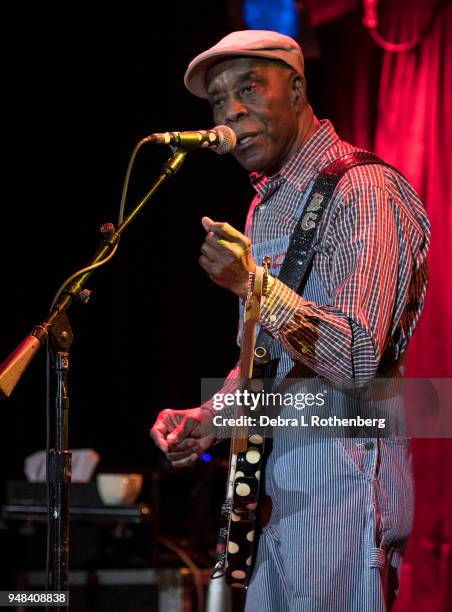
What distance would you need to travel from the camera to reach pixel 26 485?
4062mm

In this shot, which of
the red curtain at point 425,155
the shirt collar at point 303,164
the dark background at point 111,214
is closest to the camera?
the shirt collar at point 303,164

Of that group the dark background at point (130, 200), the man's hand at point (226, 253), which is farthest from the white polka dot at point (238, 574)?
the dark background at point (130, 200)

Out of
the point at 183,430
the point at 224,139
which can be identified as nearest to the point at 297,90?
the point at 224,139

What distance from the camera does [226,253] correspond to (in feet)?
5.97

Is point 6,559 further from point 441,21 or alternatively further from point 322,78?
point 441,21

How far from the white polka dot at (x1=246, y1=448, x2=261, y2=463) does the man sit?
57 millimetres

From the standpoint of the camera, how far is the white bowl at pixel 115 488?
387cm

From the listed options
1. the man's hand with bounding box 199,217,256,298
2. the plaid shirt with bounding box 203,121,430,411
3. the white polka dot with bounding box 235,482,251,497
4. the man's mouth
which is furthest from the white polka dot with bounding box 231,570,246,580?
the man's mouth

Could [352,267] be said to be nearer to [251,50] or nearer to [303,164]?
[303,164]

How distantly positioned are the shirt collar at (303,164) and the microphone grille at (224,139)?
20 cm

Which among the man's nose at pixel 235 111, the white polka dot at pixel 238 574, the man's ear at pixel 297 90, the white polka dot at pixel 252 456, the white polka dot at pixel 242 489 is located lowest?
the white polka dot at pixel 238 574

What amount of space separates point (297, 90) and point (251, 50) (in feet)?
0.64

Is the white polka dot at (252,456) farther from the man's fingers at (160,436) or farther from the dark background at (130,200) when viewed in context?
the dark background at (130,200)

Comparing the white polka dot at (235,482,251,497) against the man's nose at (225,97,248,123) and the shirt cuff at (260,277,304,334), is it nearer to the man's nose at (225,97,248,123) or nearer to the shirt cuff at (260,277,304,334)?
the shirt cuff at (260,277,304,334)
